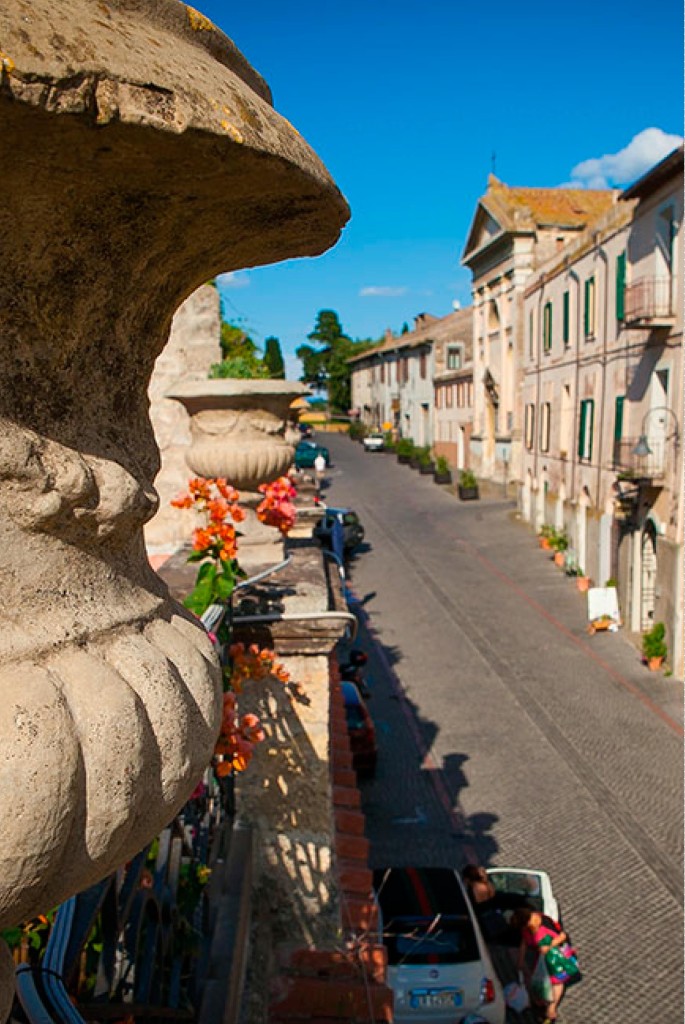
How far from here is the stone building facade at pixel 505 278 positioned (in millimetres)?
29359

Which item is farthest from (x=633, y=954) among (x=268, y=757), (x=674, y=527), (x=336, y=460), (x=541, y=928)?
(x=336, y=460)

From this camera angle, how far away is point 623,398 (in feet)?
56.9

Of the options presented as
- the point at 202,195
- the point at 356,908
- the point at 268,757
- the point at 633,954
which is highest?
the point at 202,195

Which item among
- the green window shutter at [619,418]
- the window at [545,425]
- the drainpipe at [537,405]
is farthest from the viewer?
the drainpipe at [537,405]

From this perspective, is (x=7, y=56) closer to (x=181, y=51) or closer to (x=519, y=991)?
(x=181, y=51)

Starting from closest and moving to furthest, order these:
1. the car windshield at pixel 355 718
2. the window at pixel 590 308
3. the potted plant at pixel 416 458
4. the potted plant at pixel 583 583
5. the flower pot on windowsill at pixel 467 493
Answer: the car windshield at pixel 355 718 → the potted plant at pixel 583 583 → the window at pixel 590 308 → the flower pot on windowsill at pixel 467 493 → the potted plant at pixel 416 458

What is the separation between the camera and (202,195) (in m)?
1.22

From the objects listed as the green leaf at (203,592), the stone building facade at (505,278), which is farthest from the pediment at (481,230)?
the green leaf at (203,592)

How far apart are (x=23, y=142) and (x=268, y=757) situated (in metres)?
3.56

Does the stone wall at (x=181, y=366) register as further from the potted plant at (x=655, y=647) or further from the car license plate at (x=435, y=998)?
the potted plant at (x=655, y=647)

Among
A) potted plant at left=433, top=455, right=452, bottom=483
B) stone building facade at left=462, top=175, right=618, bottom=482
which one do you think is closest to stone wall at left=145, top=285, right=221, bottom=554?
stone building facade at left=462, top=175, right=618, bottom=482

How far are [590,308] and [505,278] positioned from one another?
37.9 feet

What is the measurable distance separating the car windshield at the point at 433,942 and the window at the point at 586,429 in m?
15.0

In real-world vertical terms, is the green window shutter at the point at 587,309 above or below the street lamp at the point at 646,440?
above
